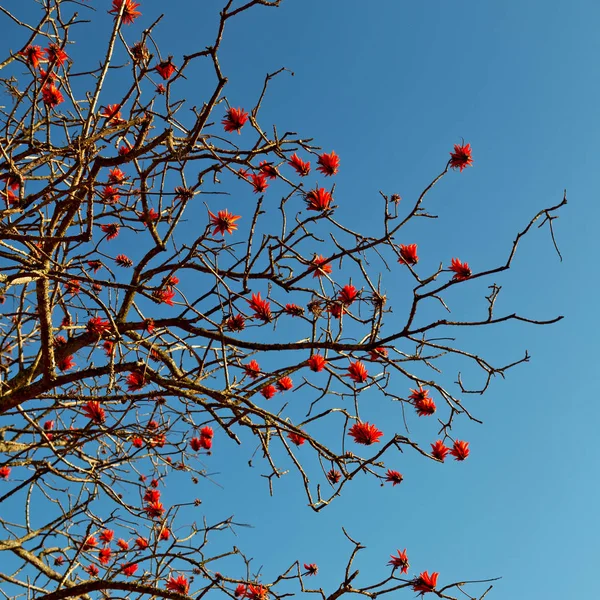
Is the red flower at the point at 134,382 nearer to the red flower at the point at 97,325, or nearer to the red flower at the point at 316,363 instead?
the red flower at the point at 97,325

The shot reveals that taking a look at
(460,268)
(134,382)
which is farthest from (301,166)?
(134,382)

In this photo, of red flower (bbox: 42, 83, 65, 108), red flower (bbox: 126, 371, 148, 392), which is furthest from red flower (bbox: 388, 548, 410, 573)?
red flower (bbox: 42, 83, 65, 108)

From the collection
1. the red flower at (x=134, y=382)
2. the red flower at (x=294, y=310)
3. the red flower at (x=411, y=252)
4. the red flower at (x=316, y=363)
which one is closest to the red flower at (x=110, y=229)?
the red flower at (x=134, y=382)

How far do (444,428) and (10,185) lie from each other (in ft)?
8.62

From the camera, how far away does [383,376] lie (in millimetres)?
3100

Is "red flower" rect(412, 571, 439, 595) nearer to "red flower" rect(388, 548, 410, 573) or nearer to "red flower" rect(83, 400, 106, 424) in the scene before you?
"red flower" rect(388, 548, 410, 573)

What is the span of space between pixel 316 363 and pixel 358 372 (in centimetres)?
25

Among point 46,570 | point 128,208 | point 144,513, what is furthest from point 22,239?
point 46,570

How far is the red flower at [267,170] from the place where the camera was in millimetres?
2914

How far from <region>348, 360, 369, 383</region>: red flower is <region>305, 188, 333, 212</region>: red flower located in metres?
0.87

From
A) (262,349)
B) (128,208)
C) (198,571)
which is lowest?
(198,571)

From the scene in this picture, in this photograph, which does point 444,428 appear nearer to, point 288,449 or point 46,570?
point 288,449

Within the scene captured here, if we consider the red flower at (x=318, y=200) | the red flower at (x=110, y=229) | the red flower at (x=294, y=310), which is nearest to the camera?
the red flower at (x=318, y=200)

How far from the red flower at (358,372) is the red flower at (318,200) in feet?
2.87
